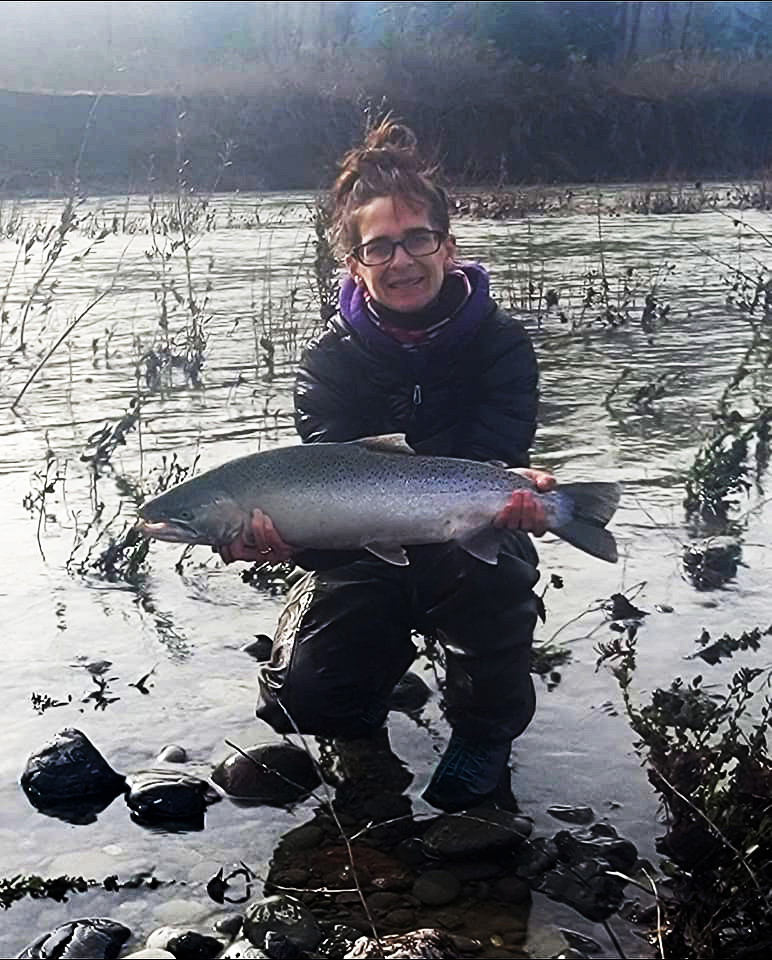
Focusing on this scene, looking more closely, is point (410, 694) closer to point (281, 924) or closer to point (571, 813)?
point (571, 813)

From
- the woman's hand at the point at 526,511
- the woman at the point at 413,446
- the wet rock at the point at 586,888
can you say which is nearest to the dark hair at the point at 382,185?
the woman at the point at 413,446

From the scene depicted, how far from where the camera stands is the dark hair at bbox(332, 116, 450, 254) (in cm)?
441

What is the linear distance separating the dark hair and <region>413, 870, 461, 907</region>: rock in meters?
2.05

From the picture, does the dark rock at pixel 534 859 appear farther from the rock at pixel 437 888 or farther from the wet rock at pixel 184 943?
the wet rock at pixel 184 943

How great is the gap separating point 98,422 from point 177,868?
4.98m

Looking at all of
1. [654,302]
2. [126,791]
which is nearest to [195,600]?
[126,791]

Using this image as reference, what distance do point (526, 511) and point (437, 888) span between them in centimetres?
109

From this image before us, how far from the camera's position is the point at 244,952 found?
10.2 feet

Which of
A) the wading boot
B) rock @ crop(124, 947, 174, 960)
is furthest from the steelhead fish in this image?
rock @ crop(124, 947, 174, 960)

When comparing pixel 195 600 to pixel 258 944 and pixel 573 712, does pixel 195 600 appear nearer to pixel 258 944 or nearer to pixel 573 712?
pixel 573 712

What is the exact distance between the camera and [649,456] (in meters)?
7.27

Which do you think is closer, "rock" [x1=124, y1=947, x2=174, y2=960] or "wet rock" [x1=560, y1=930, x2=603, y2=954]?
"rock" [x1=124, y1=947, x2=174, y2=960]

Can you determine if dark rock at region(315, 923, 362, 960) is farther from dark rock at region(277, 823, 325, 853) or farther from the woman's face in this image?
the woman's face

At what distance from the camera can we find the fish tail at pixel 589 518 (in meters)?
3.91
